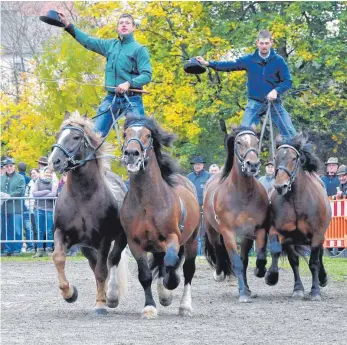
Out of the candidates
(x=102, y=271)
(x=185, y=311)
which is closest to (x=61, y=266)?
(x=102, y=271)

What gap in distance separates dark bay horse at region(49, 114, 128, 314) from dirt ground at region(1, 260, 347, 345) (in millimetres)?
409

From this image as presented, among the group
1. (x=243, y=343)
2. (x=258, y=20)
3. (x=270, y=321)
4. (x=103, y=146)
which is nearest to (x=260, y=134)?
(x=103, y=146)

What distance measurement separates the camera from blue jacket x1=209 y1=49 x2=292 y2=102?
14422 millimetres

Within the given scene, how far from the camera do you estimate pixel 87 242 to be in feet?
39.7

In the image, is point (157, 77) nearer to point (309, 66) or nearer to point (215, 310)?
point (309, 66)

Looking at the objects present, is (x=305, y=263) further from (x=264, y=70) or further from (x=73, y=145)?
(x=73, y=145)

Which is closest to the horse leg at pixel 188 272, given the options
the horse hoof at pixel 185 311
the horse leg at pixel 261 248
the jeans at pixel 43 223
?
the horse hoof at pixel 185 311

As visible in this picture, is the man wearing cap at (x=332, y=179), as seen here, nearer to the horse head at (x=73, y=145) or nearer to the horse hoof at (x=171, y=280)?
the horse head at (x=73, y=145)

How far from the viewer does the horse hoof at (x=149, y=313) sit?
11523mm

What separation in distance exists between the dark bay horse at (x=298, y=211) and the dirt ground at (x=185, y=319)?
1.89 ft

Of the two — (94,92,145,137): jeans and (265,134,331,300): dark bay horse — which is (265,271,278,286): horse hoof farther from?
(94,92,145,137): jeans

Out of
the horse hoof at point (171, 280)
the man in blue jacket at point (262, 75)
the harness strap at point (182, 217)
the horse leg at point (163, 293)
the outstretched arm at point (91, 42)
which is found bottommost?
the horse leg at point (163, 293)

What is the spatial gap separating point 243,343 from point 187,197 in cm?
356

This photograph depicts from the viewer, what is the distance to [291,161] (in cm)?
1370
